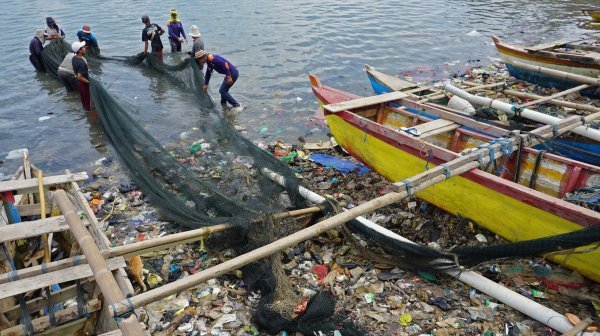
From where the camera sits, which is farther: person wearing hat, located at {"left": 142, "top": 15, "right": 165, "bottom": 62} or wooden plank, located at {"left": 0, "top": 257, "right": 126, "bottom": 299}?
person wearing hat, located at {"left": 142, "top": 15, "right": 165, "bottom": 62}

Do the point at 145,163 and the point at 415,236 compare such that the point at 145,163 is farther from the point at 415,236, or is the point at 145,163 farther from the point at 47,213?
the point at 415,236

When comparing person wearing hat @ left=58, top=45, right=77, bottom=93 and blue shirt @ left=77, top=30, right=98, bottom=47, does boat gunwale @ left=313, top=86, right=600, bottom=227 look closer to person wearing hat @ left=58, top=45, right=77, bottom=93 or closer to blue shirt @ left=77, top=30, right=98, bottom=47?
person wearing hat @ left=58, top=45, right=77, bottom=93

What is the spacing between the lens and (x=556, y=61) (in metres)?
11.0

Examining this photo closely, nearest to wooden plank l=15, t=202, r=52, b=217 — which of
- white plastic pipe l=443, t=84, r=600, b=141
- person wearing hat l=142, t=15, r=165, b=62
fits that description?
white plastic pipe l=443, t=84, r=600, b=141

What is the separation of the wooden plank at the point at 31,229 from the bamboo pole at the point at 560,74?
10.5 metres

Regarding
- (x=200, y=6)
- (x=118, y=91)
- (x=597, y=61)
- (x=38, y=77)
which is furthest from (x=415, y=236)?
(x=200, y=6)

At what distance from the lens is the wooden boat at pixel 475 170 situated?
185 inches

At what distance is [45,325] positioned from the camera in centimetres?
380

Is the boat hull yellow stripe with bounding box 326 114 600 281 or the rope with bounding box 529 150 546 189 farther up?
the rope with bounding box 529 150 546 189

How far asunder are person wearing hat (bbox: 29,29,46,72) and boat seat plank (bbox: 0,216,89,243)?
37.7 feet

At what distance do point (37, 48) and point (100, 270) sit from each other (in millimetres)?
13012

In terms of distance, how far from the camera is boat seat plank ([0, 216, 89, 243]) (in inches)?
166

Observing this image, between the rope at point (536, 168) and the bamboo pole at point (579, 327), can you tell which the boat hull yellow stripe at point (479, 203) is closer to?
the bamboo pole at point (579, 327)

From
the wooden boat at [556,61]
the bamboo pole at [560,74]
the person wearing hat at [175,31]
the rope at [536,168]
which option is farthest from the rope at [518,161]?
the person wearing hat at [175,31]
